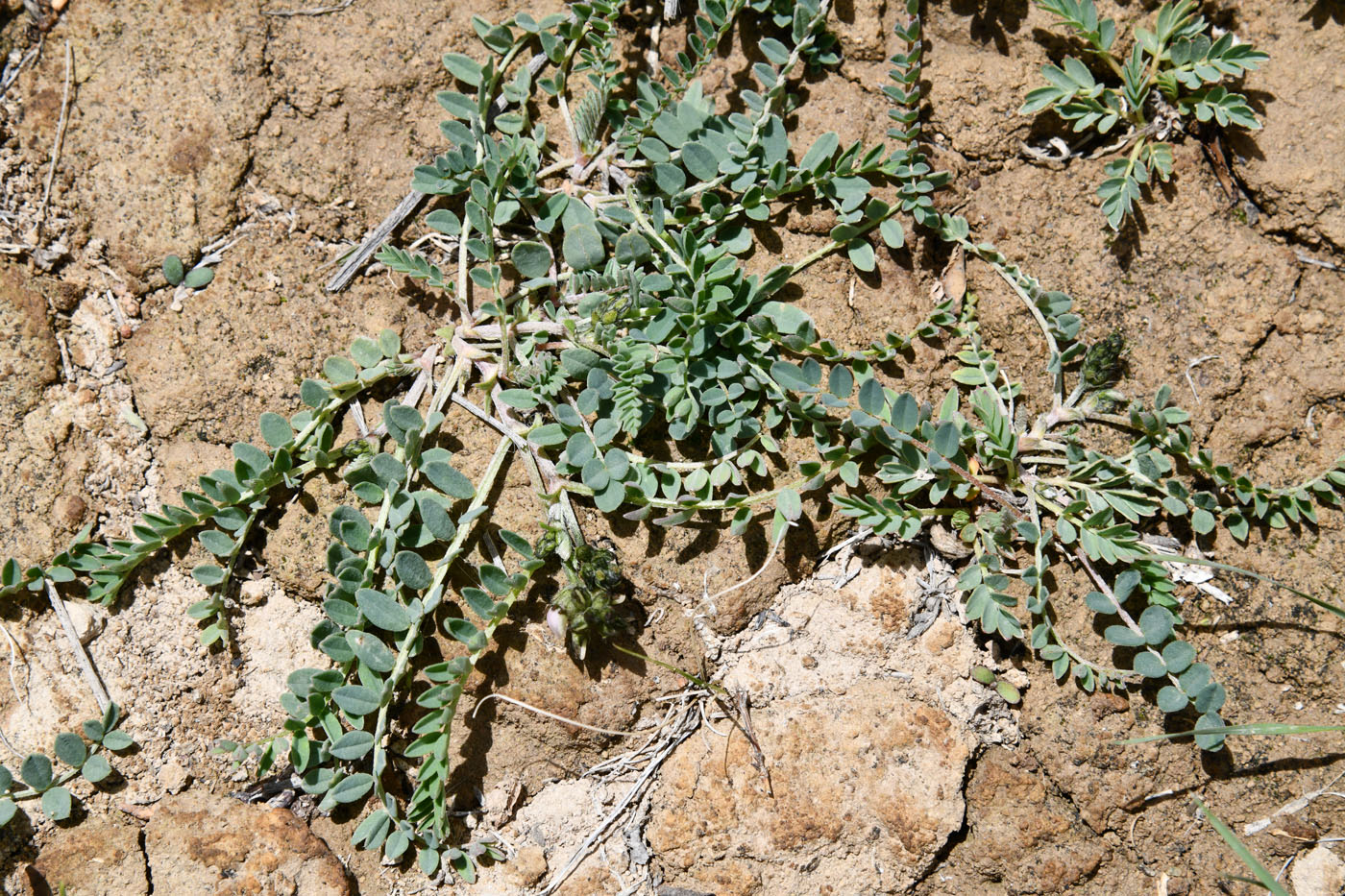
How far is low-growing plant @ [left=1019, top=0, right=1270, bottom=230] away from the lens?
101 inches

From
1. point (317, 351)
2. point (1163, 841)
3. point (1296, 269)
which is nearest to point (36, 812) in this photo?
point (317, 351)

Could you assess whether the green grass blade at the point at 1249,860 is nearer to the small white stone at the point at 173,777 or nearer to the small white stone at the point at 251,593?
the small white stone at the point at 251,593

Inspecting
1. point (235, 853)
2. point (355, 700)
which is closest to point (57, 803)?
point (235, 853)

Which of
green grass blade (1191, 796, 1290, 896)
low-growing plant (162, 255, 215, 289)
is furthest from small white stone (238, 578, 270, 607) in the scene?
green grass blade (1191, 796, 1290, 896)

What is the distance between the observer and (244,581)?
2568 mm

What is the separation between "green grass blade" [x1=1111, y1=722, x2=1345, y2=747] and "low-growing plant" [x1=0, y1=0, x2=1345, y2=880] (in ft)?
0.15

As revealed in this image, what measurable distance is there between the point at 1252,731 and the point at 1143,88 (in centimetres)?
185

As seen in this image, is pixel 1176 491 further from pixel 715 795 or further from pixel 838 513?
pixel 715 795

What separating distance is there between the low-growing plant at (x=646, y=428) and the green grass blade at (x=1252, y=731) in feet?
0.15

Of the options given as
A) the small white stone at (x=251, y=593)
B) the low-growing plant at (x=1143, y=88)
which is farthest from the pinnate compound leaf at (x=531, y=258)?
the low-growing plant at (x=1143, y=88)

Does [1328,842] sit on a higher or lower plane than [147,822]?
lower

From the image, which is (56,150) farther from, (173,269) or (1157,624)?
(1157,624)

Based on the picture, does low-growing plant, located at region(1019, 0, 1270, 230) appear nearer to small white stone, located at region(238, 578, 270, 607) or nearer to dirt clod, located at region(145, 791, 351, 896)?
small white stone, located at region(238, 578, 270, 607)

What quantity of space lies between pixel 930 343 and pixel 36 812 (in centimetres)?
289
